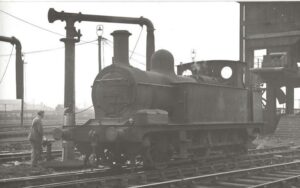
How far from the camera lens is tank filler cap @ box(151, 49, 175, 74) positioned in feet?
38.1

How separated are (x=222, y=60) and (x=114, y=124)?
4911 mm

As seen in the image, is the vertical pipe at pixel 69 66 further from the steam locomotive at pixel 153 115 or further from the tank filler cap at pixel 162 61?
the tank filler cap at pixel 162 61

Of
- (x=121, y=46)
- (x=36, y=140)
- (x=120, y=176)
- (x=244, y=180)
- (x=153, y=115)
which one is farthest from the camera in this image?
(x=36, y=140)

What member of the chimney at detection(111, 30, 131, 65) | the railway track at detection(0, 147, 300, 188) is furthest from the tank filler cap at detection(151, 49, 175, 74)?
the railway track at detection(0, 147, 300, 188)

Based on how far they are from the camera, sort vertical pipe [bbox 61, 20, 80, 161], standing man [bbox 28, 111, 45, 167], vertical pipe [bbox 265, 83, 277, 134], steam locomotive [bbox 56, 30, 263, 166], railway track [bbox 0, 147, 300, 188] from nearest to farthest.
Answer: railway track [bbox 0, 147, 300, 188], steam locomotive [bbox 56, 30, 263, 166], standing man [bbox 28, 111, 45, 167], vertical pipe [bbox 61, 20, 80, 161], vertical pipe [bbox 265, 83, 277, 134]

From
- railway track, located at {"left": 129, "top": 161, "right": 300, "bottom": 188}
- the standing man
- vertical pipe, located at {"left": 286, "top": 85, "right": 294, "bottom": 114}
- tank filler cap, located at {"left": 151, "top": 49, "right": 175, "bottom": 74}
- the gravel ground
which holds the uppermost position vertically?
tank filler cap, located at {"left": 151, "top": 49, "right": 175, "bottom": 74}

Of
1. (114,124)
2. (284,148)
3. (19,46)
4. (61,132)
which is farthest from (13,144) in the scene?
(284,148)

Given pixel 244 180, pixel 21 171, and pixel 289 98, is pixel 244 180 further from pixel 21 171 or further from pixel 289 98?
pixel 289 98

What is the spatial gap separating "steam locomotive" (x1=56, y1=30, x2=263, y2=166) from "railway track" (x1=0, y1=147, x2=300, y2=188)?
472 mm

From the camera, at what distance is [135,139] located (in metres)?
9.28

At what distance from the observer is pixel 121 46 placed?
1054 centimetres

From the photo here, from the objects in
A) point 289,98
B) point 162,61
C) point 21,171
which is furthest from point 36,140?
point 289,98

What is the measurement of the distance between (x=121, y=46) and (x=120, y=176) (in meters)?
3.27

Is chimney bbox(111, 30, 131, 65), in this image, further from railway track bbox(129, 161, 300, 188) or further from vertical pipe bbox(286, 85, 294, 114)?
vertical pipe bbox(286, 85, 294, 114)
